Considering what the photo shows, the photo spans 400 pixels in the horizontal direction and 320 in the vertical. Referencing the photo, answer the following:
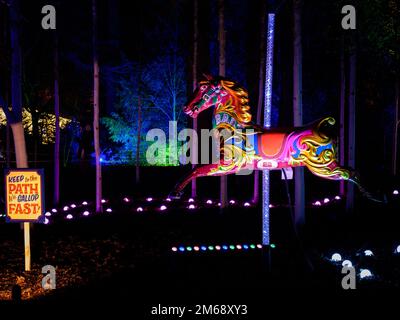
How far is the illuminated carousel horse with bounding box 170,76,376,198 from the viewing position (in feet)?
24.4

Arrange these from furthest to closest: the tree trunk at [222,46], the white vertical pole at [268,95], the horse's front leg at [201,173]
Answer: the tree trunk at [222,46], the white vertical pole at [268,95], the horse's front leg at [201,173]

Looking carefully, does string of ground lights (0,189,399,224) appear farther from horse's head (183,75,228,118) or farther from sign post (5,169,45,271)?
horse's head (183,75,228,118)

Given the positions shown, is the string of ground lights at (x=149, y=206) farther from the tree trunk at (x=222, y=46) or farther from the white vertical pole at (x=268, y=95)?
the white vertical pole at (x=268, y=95)

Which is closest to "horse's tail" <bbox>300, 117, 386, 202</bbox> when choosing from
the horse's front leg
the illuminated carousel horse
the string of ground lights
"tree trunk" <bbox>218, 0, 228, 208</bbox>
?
the illuminated carousel horse

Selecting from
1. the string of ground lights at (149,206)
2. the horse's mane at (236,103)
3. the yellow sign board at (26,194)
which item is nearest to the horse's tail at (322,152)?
the horse's mane at (236,103)

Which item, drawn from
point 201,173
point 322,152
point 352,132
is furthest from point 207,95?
point 352,132

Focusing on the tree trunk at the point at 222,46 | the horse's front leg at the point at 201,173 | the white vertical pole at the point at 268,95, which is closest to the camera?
the horse's front leg at the point at 201,173

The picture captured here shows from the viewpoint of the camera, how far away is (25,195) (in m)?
7.81

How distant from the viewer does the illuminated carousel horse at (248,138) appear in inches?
293
